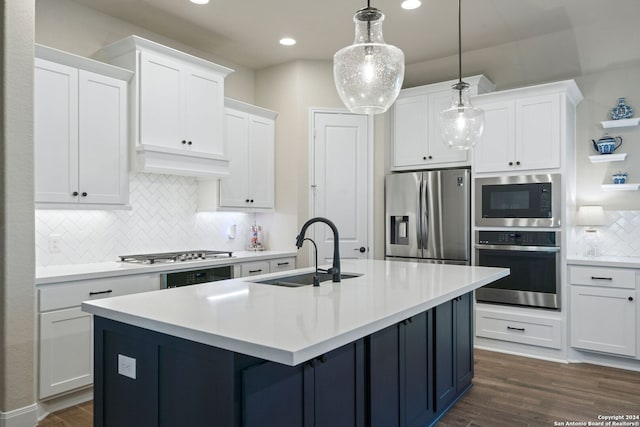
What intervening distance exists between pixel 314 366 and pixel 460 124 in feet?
6.30

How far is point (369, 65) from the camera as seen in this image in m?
2.10

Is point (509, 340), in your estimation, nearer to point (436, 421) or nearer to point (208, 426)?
point (436, 421)

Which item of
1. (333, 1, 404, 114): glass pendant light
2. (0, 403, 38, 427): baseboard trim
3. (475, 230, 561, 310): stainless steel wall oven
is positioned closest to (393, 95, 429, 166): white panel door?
(475, 230, 561, 310): stainless steel wall oven

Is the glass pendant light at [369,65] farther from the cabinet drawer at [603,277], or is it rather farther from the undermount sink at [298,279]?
the cabinet drawer at [603,277]

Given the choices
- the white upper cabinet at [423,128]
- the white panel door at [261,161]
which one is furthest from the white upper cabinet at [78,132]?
the white upper cabinet at [423,128]

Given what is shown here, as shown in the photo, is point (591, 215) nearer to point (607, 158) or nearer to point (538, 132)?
point (607, 158)

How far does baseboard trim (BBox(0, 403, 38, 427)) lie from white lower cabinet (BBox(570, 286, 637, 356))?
4139 millimetres

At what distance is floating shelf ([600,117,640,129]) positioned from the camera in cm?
417

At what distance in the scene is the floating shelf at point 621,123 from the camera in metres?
4.17

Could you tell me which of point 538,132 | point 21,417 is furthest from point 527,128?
point 21,417

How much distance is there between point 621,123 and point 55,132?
187 inches

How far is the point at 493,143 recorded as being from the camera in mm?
4395

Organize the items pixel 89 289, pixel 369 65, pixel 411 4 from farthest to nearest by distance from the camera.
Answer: pixel 411 4
pixel 89 289
pixel 369 65

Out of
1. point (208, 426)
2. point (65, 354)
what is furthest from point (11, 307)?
point (208, 426)
